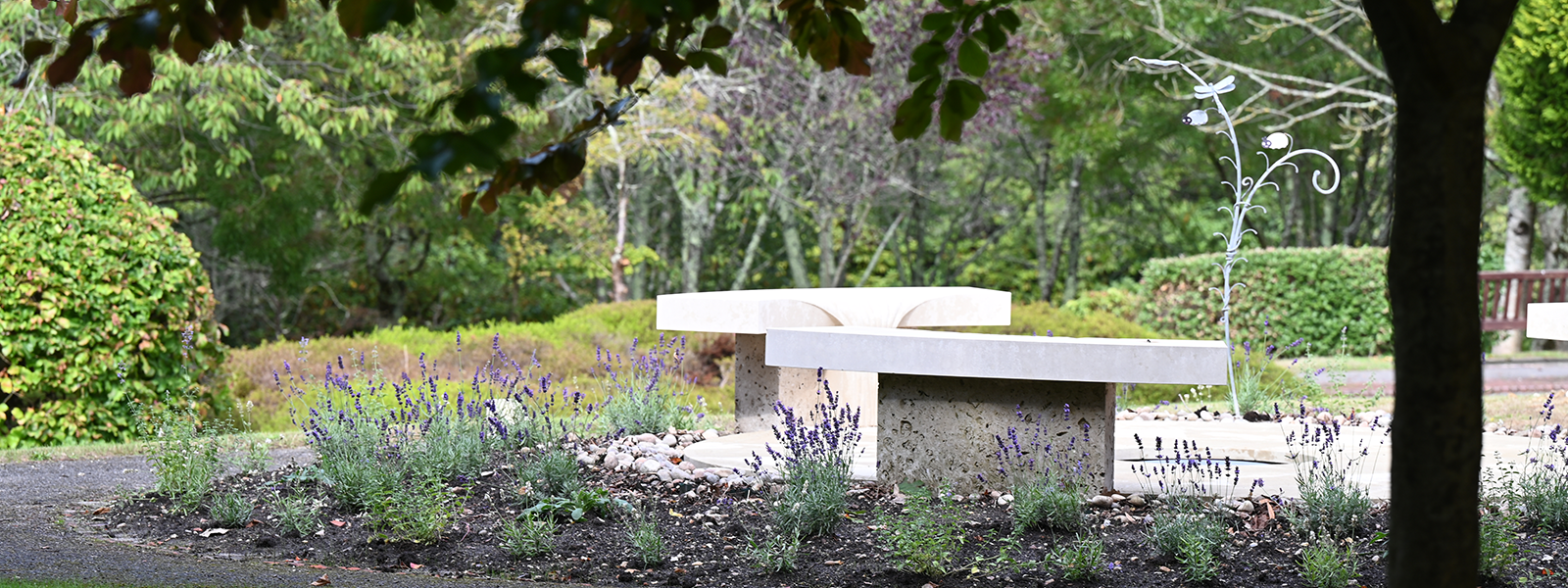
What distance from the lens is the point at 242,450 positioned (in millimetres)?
6422

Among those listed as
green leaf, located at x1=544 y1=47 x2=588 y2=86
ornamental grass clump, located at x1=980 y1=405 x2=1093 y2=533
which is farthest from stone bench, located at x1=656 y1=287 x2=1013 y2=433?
green leaf, located at x1=544 y1=47 x2=588 y2=86

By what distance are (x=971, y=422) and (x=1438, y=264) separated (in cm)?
279

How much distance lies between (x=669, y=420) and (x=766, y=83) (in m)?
9.27

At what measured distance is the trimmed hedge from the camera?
15.0 m

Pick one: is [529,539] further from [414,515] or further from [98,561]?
[98,561]

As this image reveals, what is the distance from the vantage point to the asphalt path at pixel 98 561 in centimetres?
380

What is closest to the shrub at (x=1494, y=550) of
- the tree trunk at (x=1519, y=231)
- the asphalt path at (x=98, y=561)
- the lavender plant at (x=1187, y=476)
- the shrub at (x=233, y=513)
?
the lavender plant at (x=1187, y=476)

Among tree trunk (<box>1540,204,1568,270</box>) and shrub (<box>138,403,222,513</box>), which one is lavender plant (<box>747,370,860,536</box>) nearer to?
shrub (<box>138,403,222,513</box>)

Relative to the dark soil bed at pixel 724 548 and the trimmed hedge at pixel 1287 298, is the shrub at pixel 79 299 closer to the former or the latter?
the dark soil bed at pixel 724 548

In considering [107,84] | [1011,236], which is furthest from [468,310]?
[1011,236]

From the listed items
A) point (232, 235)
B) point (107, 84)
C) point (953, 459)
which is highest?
point (107, 84)

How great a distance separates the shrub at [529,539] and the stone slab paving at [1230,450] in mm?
1155

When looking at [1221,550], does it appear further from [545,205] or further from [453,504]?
[545,205]

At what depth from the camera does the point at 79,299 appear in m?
7.17
